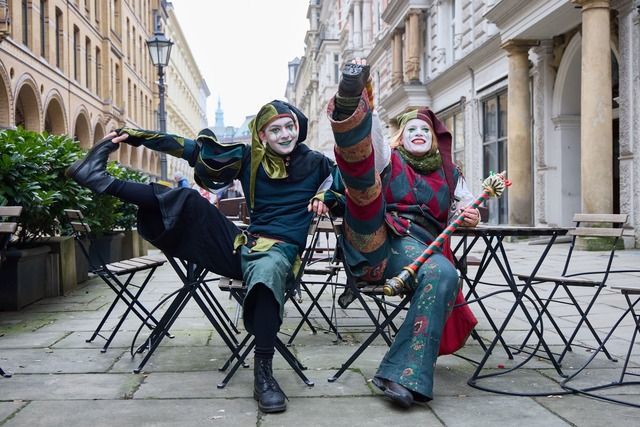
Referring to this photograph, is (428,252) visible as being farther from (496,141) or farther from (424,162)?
(496,141)

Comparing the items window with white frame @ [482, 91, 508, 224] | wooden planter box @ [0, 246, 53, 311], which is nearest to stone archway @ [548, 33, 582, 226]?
window with white frame @ [482, 91, 508, 224]

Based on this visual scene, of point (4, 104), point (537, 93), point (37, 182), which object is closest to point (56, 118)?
point (4, 104)

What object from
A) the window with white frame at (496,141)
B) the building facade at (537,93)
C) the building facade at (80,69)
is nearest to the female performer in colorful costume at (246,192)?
the building facade at (537,93)

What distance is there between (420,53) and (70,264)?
63.5 feet

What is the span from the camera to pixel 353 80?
3.14 meters

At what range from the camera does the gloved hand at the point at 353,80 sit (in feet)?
10.3

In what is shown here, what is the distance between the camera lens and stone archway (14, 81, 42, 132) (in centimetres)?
2330

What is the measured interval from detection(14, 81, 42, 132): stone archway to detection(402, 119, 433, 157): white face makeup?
21.8 m

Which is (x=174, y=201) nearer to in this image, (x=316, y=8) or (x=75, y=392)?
(x=75, y=392)

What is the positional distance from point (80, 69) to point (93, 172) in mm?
29607

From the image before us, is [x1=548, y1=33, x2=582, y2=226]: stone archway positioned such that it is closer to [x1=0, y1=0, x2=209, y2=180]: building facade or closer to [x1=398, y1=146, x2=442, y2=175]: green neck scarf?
[x1=398, y1=146, x2=442, y2=175]: green neck scarf

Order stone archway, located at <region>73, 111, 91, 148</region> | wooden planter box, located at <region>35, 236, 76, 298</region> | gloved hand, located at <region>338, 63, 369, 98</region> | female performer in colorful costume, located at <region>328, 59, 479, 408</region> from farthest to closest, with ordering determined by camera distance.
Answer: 1. stone archway, located at <region>73, 111, 91, 148</region>
2. wooden planter box, located at <region>35, 236, 76, 298</region>
3. female performer in colorful costume, located at <region>328, 59, 479, 408</region>
4. gloved hand, located at <region>338, 63, 369, 98</region>

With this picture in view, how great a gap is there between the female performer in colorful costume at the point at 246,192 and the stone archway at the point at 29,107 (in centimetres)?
2134

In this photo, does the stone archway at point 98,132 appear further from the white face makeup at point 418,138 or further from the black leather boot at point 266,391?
the black leather boot at point 266,391
